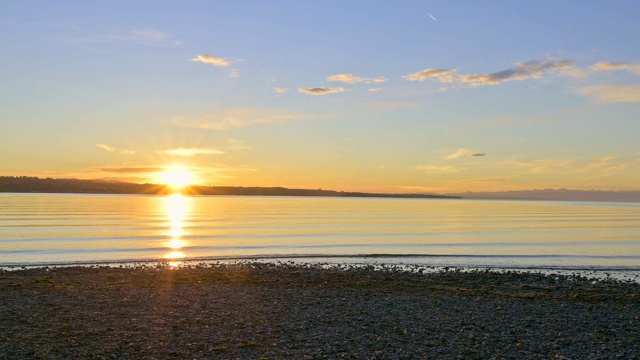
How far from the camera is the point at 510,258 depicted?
3506 centimetres

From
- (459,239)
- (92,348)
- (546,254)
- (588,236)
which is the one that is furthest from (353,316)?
(588,236)

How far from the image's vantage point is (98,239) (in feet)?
148

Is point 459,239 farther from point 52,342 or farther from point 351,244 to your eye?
point 52,342

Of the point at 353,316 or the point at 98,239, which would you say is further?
the point at 98,239

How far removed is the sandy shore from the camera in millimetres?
12414

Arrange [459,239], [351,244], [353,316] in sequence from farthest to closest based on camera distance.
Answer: [459,239] < [351,244] < [353,316]

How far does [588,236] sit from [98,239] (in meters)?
44.6

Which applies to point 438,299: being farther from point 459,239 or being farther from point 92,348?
point 459,239

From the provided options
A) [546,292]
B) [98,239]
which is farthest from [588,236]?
[98,239]

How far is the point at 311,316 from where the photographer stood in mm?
15898

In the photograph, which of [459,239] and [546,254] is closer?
[546,254]

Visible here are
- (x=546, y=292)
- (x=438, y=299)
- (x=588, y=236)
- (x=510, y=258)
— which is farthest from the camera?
(x=588, y=236)

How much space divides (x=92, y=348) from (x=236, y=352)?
3238 mm

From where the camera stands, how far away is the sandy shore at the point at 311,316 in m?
12.4
